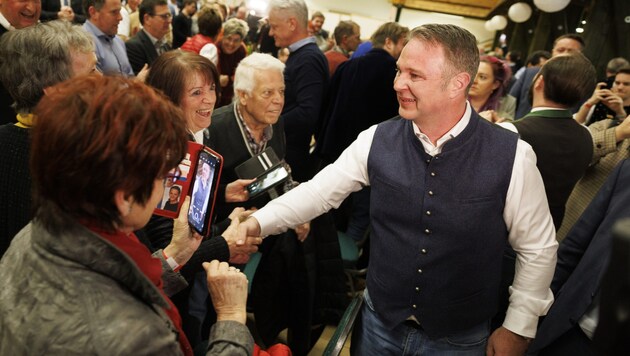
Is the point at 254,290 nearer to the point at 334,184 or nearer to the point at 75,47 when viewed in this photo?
the point at 334,184

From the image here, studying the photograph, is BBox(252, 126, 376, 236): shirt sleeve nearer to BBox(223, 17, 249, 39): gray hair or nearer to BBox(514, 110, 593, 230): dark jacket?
BBox(514, 110, 593, 230): dark jacket

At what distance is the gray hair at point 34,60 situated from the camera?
1.39 m

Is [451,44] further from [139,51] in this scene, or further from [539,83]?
[139,51]

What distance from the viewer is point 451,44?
145 centimetres

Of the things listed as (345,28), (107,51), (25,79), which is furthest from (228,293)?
(345,28)

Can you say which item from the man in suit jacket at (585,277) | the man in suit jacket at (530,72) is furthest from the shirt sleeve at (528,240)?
the man in suit jacket at (530,72)

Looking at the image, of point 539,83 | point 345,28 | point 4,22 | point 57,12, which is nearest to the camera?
point 539,83

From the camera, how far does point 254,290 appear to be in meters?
2.10

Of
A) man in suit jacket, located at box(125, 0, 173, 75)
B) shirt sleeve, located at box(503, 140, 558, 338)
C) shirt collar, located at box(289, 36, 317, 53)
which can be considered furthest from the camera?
man in suit jacket, located at box(125, 0, 173, 75)

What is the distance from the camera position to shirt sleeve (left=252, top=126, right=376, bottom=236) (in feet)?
5.42

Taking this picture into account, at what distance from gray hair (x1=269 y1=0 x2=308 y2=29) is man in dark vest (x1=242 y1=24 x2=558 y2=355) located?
188 centimetres

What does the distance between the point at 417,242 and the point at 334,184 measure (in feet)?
1.25

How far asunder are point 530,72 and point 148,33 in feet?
12.8

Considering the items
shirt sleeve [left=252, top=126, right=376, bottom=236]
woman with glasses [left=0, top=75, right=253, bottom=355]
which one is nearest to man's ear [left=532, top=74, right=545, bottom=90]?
shirt sleeve [left=252, top=126, right=376, bottom=236]
